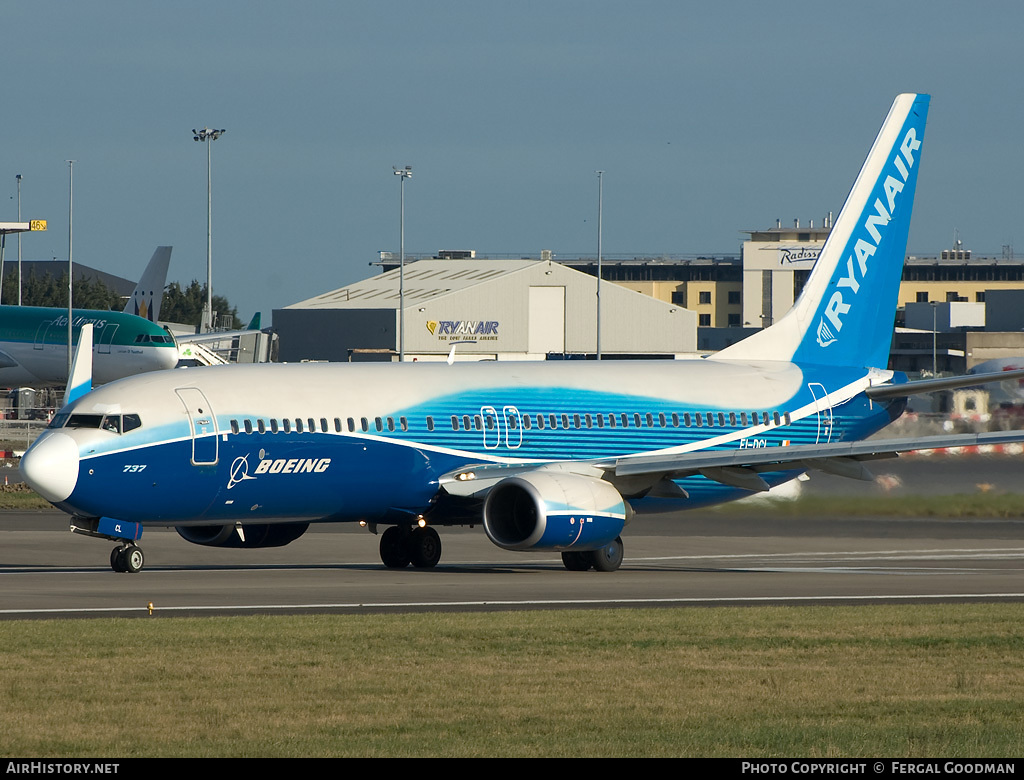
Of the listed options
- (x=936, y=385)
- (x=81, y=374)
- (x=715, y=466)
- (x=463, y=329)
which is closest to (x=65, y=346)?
(x=463, y=329)

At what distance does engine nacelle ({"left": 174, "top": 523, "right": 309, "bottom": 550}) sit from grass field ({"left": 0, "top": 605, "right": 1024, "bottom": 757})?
1053 cm

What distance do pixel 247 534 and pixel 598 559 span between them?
6.99 meters

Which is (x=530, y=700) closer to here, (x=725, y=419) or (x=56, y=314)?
(x=725, y=419)

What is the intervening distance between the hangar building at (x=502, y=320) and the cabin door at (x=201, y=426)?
→ 8869cm

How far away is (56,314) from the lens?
8794cm

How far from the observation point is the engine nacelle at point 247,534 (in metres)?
33.5

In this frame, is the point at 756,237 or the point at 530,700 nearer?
the point at 530,700

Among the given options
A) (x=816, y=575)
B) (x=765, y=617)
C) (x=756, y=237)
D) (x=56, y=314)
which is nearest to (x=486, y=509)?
(x=816, y=575)

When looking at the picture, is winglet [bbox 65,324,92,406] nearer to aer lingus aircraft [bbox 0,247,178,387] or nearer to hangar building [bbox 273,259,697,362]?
aer lingus aircraft [bbox 0,247,178,387]

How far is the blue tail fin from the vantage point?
4009 centimetres

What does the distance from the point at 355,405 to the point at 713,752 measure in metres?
20.6

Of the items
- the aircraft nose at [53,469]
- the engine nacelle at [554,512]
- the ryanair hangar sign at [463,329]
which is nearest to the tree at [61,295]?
the ryanair hangar sign at [463,329]

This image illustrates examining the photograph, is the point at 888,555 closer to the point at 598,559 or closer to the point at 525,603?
the point at 598,559

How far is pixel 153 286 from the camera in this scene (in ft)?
367
